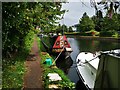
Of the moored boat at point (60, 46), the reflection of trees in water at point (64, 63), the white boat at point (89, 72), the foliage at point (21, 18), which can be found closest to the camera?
the foliage at point (21, 18)

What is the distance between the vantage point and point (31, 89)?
35.7ft

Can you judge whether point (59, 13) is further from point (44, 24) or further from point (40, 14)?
point (40, 14)

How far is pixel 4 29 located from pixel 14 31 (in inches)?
144

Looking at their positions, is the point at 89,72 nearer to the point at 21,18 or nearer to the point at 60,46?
the point at 21,18

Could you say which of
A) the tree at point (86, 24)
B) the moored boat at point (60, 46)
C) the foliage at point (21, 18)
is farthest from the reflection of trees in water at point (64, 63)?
the tree at point (86, 24)

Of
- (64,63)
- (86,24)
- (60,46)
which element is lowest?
(64,63)

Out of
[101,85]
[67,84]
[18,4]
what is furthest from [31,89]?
[101,85]

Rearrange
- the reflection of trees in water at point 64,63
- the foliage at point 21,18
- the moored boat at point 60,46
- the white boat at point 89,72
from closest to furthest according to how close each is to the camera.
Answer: the foliage at point 21,18, the white boat at point 89,72, the reflection of trees in water at point 64,63, the moored boat at point 60,46

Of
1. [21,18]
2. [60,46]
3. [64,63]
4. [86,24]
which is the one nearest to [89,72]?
[21,18]

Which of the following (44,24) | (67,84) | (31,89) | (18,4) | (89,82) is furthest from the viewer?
(44,24)

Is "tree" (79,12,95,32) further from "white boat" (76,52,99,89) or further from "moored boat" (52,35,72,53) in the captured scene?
"white boat" (76,52,99,89)

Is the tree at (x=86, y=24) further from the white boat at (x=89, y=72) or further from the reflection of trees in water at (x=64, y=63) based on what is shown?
the white boat at (x=89, y=72)

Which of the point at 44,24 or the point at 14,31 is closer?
the point at 14,31

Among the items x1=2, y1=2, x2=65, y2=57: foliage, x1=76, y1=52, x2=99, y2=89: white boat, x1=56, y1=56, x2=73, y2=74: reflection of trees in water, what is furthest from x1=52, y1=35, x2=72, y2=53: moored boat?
x1=76, y1=52, x2=99, y2=89: white boat
